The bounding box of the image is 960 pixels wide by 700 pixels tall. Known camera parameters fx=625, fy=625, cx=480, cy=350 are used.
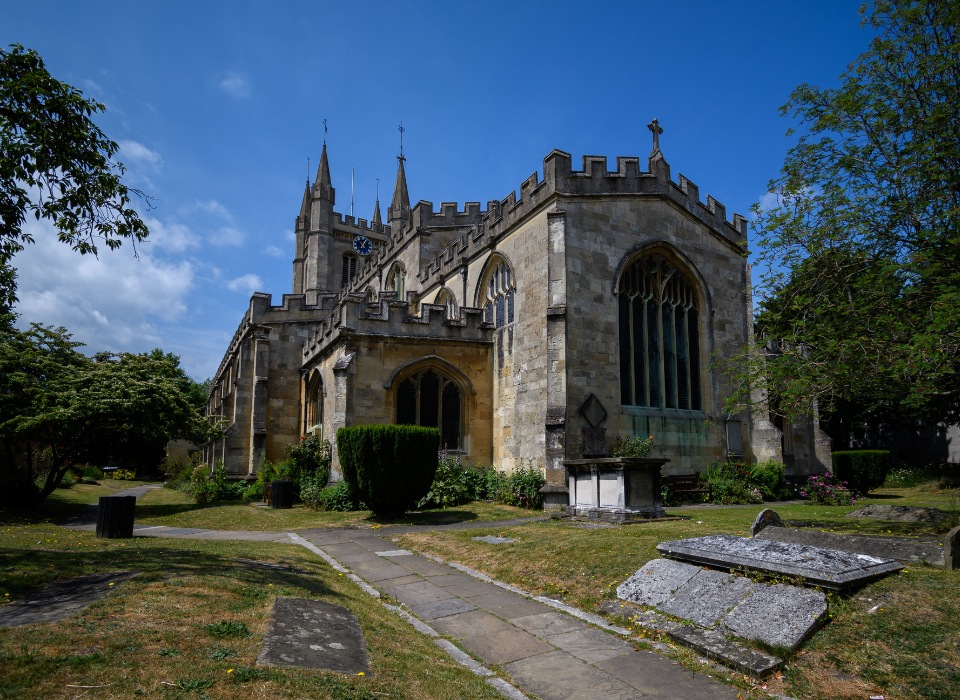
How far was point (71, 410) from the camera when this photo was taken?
16.2 meters

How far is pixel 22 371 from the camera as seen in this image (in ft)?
58.6

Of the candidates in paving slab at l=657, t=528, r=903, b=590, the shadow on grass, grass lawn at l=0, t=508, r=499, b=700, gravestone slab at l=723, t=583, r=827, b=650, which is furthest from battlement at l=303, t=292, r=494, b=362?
gravestone slab at l=723, t=583, r=827, b=650

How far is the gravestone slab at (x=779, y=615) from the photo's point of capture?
520 cm

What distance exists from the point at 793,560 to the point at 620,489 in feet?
21.3

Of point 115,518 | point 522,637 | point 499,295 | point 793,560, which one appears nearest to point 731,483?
point 499,295

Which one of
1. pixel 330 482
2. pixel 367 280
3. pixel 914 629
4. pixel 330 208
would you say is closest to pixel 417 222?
pixel 367 280

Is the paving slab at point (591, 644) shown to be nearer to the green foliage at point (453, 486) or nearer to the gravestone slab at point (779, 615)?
the gravestone slab at point (779, 615)

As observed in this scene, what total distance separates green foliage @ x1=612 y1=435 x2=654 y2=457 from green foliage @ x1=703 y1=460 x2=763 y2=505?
262 centimetres

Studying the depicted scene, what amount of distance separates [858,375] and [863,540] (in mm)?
2847

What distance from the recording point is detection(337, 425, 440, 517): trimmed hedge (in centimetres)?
1370

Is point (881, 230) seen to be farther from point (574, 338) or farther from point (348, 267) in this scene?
point (348, 267)

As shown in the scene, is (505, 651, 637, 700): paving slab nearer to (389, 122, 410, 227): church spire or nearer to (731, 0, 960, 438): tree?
(731, 0, 960, 438): tree

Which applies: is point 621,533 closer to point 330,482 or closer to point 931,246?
point 931,246

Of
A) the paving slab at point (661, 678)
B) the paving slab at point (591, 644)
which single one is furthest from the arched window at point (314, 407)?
the paving slab at point (661, 678)
